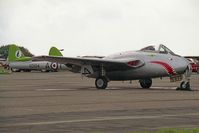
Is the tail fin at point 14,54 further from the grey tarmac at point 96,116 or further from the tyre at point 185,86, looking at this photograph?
the grey tarmac at point 96,116

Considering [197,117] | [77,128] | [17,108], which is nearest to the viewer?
[77,128]

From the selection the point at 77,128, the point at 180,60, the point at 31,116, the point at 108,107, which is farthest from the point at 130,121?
the point at 180,60

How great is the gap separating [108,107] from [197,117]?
3.79 metres

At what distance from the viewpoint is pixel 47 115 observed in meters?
14.3

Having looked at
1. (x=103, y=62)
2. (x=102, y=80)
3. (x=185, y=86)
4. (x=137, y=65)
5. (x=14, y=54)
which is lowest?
(x=185, y=86)

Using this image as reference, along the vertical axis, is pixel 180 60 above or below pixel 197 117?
above

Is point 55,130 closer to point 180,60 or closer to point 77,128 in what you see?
point 77,128

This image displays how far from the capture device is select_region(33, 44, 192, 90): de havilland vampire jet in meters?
28.5

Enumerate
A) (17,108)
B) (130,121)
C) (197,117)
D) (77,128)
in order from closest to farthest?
(77,128)
(130,121)
(197,117)
(17,108)

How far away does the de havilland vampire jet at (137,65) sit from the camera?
93.5 ft

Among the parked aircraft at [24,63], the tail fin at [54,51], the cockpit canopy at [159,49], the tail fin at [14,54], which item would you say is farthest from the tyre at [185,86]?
the parked aircraft at [24,63]

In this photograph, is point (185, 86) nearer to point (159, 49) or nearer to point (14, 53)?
point (159, 49)

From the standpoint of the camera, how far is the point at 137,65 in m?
29.3

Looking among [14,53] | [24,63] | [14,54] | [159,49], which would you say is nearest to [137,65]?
[159,49]
